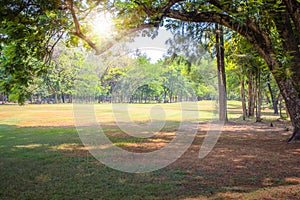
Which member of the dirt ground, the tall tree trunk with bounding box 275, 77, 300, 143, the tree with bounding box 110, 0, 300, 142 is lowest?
the dirt ground

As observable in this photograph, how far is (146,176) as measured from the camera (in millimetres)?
5738

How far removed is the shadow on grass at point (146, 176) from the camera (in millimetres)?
4684

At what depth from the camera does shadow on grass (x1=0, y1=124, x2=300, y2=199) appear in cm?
468

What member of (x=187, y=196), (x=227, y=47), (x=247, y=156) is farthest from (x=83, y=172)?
(x=227, y=47)

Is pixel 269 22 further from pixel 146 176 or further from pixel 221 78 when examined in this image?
pixel 221 78

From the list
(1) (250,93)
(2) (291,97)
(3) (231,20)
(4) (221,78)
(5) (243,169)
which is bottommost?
(5) (243,169)

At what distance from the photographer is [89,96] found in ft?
138

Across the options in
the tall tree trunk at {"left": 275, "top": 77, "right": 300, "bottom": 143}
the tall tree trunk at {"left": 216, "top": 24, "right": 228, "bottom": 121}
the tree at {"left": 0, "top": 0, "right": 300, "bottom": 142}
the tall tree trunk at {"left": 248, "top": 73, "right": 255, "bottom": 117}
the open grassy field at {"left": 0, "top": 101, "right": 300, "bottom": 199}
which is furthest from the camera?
the tall tree trunk at {"left": 248, "top": 73, "right": 255, "bottom": 117}

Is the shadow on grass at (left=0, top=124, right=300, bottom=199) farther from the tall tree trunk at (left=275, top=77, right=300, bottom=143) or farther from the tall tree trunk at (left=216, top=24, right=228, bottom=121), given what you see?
the tall tree trunk at (left=216, top=24, right=228, bottom=121)

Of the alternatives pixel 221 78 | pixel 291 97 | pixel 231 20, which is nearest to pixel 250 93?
pixel 221 78

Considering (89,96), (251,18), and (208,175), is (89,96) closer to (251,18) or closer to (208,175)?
(251,18)

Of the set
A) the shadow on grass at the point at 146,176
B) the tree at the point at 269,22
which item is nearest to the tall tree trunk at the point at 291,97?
the tree at the point at 269,22

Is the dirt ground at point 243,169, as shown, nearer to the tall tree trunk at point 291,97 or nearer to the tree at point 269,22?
the tall tree trunk at point 291,97

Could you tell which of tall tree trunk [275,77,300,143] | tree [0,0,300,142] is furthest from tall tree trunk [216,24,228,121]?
tall tree trunk [275,77,300,143]
